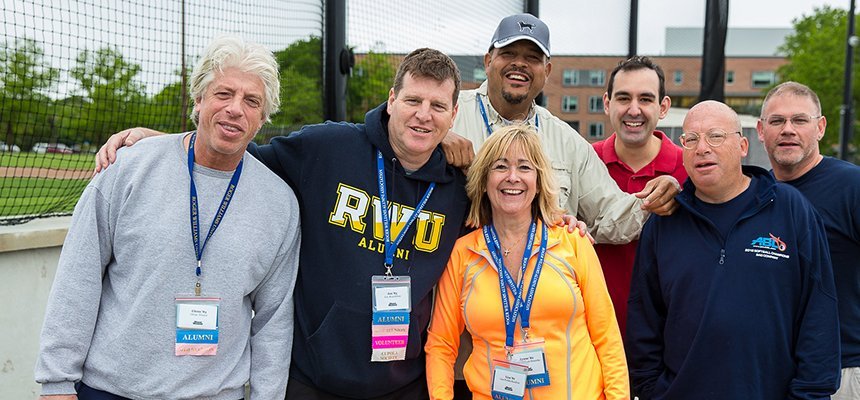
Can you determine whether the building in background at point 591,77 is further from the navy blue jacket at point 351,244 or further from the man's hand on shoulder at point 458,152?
the navy blue jacket at point 351,244

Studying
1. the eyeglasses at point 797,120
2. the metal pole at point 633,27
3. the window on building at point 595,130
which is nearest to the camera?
the eyeglasses at point 797,120

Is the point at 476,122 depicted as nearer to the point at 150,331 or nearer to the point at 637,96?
the point at 637,96

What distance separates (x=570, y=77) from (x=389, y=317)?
517 cm

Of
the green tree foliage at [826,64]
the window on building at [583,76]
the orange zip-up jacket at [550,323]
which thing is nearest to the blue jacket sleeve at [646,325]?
the orange zip-up jacket at [550,323]

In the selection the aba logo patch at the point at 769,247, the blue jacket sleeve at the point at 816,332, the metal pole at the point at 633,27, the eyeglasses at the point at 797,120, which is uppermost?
the metal pole at the point at 633,27

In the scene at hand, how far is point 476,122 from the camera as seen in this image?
3.33 meters

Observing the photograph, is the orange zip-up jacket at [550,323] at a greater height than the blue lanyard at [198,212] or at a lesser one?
lesser

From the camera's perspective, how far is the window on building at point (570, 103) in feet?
22.1

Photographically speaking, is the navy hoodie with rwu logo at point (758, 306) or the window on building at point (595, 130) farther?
the window on building at point (595, 130)

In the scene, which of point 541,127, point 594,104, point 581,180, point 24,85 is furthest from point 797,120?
point 24,85

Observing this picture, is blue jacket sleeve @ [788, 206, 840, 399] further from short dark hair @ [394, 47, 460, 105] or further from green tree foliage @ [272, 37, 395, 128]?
green tree foliage @ [272, 37, 395, 128]

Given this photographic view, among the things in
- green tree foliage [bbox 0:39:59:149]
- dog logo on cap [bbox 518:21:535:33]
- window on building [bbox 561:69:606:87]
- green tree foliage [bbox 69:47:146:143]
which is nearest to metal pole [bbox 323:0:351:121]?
green tree foliage [bbox 69:47:146:143]

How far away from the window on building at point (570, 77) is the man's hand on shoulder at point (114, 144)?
16.1 feet

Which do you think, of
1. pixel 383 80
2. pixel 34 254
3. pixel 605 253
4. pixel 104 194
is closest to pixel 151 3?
pixel 34 254
